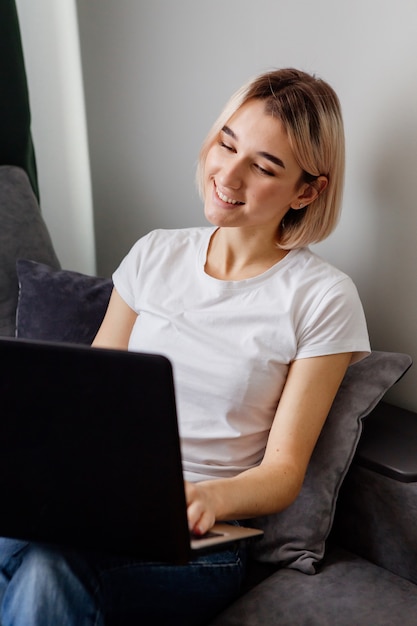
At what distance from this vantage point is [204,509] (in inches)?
40.8

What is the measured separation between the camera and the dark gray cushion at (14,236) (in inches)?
68.6

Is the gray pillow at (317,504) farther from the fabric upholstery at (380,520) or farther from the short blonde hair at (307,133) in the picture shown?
the short blonde hair at (307,133)

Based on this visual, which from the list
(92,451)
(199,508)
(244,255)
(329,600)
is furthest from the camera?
(244,255)

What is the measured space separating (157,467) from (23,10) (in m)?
1.70

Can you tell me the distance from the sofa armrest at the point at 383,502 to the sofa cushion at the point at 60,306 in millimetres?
617

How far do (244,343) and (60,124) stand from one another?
1.19m

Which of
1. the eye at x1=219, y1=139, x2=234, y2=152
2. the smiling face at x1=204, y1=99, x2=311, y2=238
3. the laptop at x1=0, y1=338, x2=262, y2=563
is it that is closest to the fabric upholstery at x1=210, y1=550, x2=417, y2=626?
the laptop at x1=0, y1=338, x2=262, y2=563

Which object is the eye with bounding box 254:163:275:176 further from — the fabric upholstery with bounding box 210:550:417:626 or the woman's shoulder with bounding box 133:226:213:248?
the fabric upholstery with bounding box 210:550:417:626

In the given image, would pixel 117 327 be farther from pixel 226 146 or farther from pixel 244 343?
pixel 226 146

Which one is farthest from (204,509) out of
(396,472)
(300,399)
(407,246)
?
(407,246)

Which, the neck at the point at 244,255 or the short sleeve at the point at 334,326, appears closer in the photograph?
the short sleeve at the point at 334,326

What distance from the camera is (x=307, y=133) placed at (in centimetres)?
132

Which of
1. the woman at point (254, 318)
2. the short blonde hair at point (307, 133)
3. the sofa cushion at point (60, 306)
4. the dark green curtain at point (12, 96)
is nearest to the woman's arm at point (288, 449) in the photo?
the woman at point (254, 318)

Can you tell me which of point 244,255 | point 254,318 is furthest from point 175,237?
point 254,318
